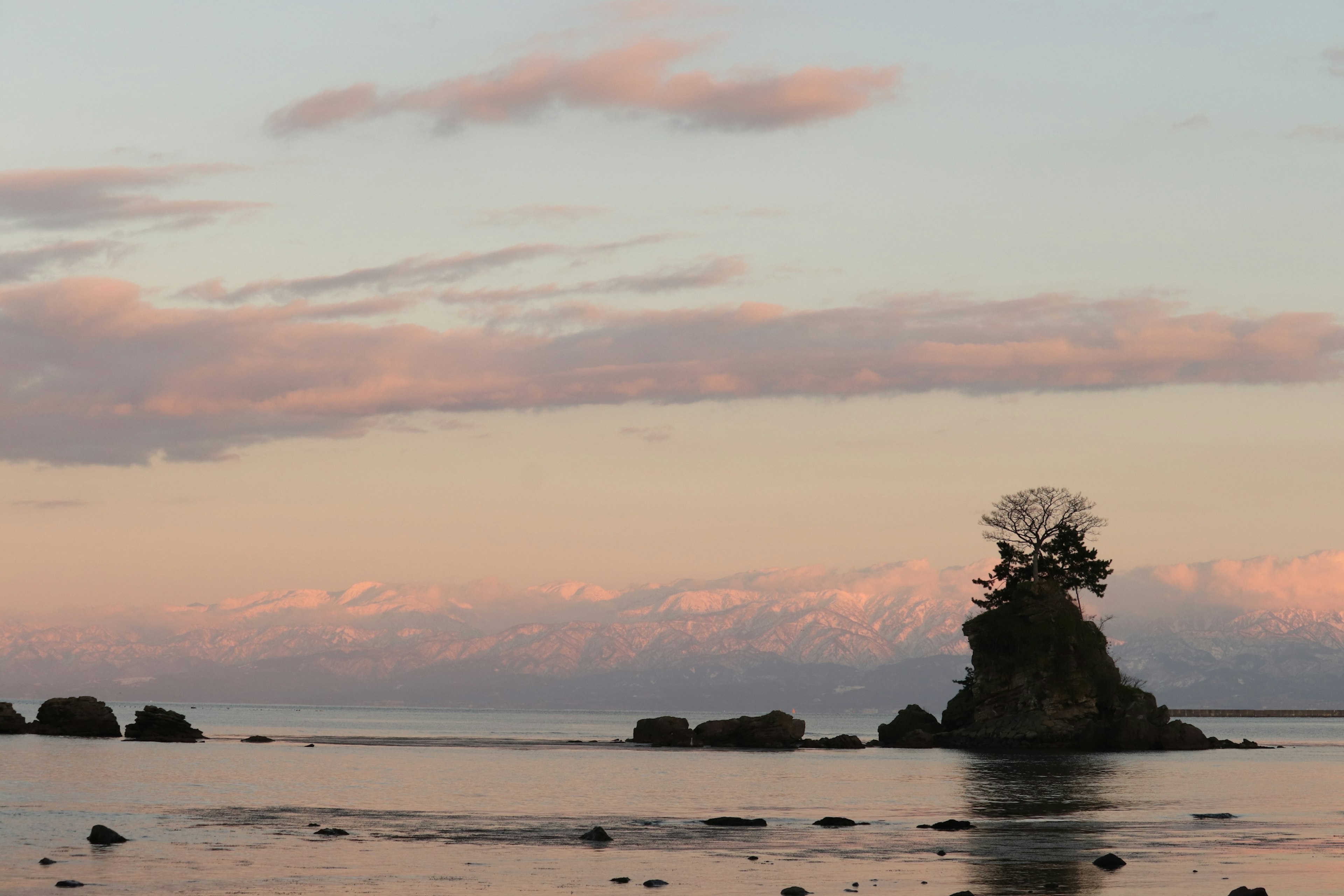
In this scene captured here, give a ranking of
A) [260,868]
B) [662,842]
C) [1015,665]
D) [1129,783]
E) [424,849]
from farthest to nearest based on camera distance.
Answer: [1015,665] → [1129,783] → [662,842] → [424,849] → [260,868]

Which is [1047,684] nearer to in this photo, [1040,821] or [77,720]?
[1040,821]

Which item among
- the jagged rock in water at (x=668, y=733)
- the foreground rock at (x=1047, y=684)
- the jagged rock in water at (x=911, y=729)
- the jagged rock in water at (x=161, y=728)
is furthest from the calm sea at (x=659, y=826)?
the jagged rock in water at (x=668, y=733)

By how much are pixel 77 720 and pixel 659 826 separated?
127 m

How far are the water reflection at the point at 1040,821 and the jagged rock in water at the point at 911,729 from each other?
117 ft

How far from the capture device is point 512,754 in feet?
540

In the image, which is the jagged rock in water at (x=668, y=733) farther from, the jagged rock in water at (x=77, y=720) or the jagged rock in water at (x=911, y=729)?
the jagged rock in water at (x=77, y=720)

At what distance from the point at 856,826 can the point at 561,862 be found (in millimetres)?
21456

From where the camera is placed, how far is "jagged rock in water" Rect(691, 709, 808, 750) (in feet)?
598

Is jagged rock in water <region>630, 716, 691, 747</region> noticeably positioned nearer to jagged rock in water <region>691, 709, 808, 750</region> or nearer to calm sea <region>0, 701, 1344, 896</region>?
jagged rock in water <region>691, 709, 808, 750</region>

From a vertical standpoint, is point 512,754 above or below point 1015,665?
below

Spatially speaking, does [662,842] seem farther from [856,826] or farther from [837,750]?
[837,750]

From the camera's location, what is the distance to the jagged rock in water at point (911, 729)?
17538 centimetres

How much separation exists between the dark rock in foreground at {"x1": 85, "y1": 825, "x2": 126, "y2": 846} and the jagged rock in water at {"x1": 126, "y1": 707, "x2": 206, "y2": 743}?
388 feet

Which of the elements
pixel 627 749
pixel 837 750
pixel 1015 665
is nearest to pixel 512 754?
pixel 627 749
